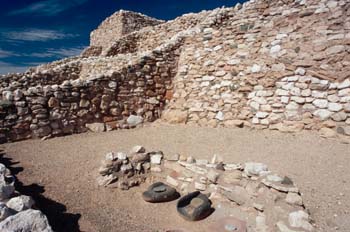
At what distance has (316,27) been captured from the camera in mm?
5484

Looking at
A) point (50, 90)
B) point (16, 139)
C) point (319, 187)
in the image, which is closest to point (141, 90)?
point (50, 90)

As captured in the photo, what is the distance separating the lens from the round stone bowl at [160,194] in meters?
3.43

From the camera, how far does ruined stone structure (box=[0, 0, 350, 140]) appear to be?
5.23m

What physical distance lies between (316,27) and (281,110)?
204 centimetres

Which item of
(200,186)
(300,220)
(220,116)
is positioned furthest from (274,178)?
→ (220,116)

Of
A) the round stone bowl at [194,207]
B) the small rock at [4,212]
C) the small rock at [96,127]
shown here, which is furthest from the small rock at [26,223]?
the small rock at [96,127]

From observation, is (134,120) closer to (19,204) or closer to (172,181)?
(172,181)

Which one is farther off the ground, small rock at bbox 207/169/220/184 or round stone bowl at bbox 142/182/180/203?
small rock at bbox 207/169/220/184

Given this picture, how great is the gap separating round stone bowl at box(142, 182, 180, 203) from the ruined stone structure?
10.2 ft

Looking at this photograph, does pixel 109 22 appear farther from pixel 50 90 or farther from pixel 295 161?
pixel 295 161

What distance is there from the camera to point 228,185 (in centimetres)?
340

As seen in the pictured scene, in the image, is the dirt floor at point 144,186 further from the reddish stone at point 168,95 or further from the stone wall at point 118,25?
the stone wall at point 118,25

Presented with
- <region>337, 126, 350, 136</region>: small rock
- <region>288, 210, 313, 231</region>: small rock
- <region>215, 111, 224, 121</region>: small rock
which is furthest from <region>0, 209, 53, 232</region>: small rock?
<region>337, 126, 350, 136</region>: small rock

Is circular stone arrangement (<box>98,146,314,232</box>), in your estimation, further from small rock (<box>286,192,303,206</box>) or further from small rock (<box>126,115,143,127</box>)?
small rock (<box>126,115,143,127</box>)
